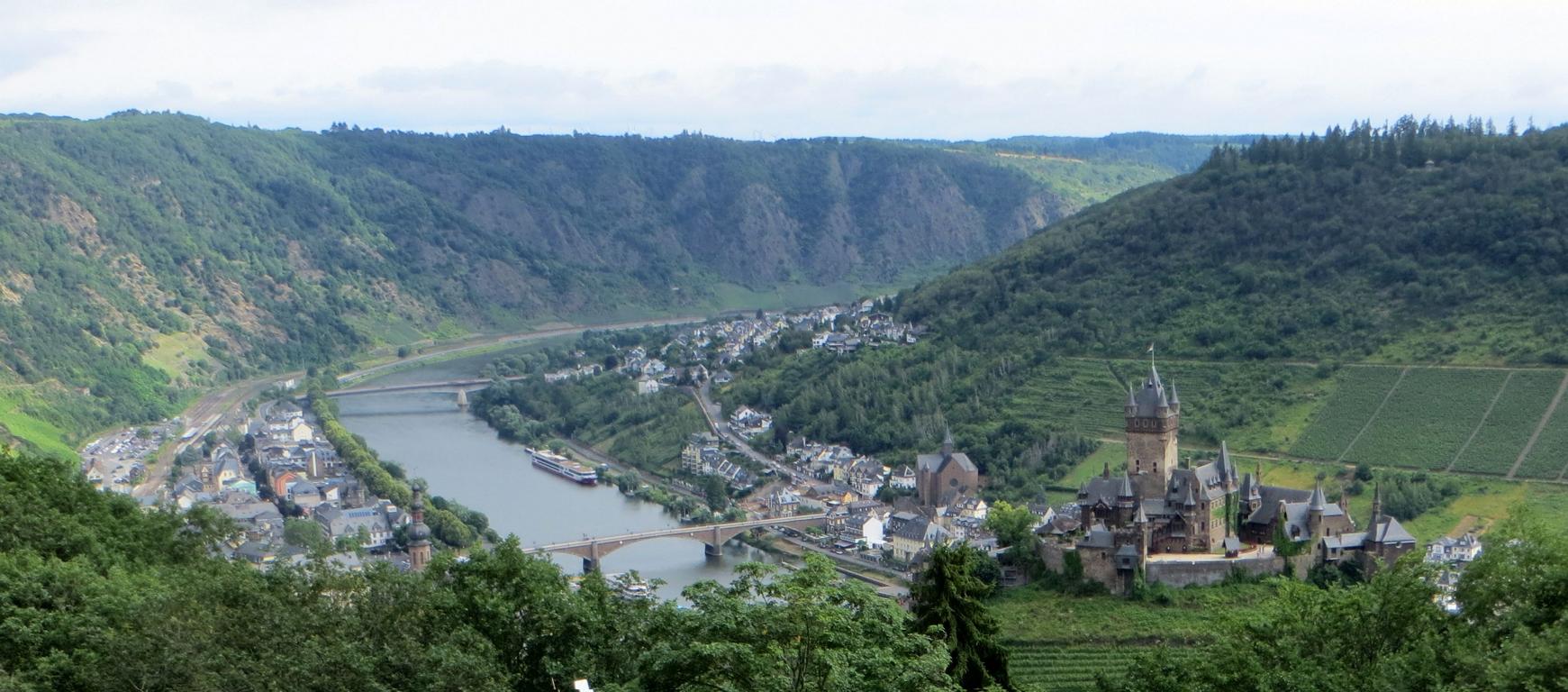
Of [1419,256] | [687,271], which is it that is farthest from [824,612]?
[687,271]

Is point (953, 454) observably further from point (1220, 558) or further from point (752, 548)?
point (1220, 558)

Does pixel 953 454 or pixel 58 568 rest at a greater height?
pixel 58 568

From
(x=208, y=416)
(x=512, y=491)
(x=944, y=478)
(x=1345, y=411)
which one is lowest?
(x=512, y=491)

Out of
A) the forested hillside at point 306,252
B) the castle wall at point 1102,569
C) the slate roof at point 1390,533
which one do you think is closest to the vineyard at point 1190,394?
the slate roof at point 1390,533

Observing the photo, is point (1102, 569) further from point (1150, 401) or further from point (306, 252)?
point (306, 252)

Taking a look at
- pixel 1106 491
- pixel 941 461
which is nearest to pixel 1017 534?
pixel 1106 491

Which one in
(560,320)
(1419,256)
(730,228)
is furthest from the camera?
(730,228)
